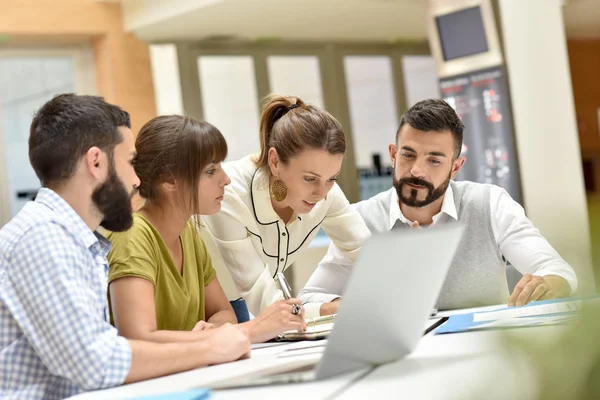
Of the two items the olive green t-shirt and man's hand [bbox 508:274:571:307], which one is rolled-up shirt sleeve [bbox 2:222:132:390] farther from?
man's hand [bbox 508:274:571:307]

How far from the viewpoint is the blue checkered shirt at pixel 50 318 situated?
1.21 meters

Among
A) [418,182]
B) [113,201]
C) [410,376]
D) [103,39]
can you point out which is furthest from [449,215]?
[103,39]

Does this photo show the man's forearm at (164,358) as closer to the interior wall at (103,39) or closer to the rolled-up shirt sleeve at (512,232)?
the rolled-up shirt sleeve at (512,232)

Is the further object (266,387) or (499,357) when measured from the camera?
(266,387)

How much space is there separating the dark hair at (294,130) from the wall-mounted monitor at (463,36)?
12.5ft

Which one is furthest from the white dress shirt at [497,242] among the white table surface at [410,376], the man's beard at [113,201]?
the man's beard at [113,201]

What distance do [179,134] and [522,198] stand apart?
441cm

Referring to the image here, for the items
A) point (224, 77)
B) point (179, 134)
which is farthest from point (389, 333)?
point (224, 77)

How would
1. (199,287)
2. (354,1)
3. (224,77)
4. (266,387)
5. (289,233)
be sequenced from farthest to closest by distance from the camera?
(224,77), (354,1), (289,233), (199,287), (266,387)

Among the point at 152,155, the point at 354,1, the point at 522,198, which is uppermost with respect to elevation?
the point at 354,1

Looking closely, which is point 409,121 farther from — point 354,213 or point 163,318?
point 163,318

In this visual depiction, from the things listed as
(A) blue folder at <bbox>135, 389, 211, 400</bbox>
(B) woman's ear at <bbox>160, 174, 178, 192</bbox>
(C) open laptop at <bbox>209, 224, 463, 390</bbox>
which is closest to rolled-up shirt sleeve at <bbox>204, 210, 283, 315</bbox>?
(B) woman's ear at <bbox>160, 174, 178, 192</bbox>

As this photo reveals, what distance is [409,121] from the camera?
2.51 metres

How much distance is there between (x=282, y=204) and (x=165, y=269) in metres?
0.68
